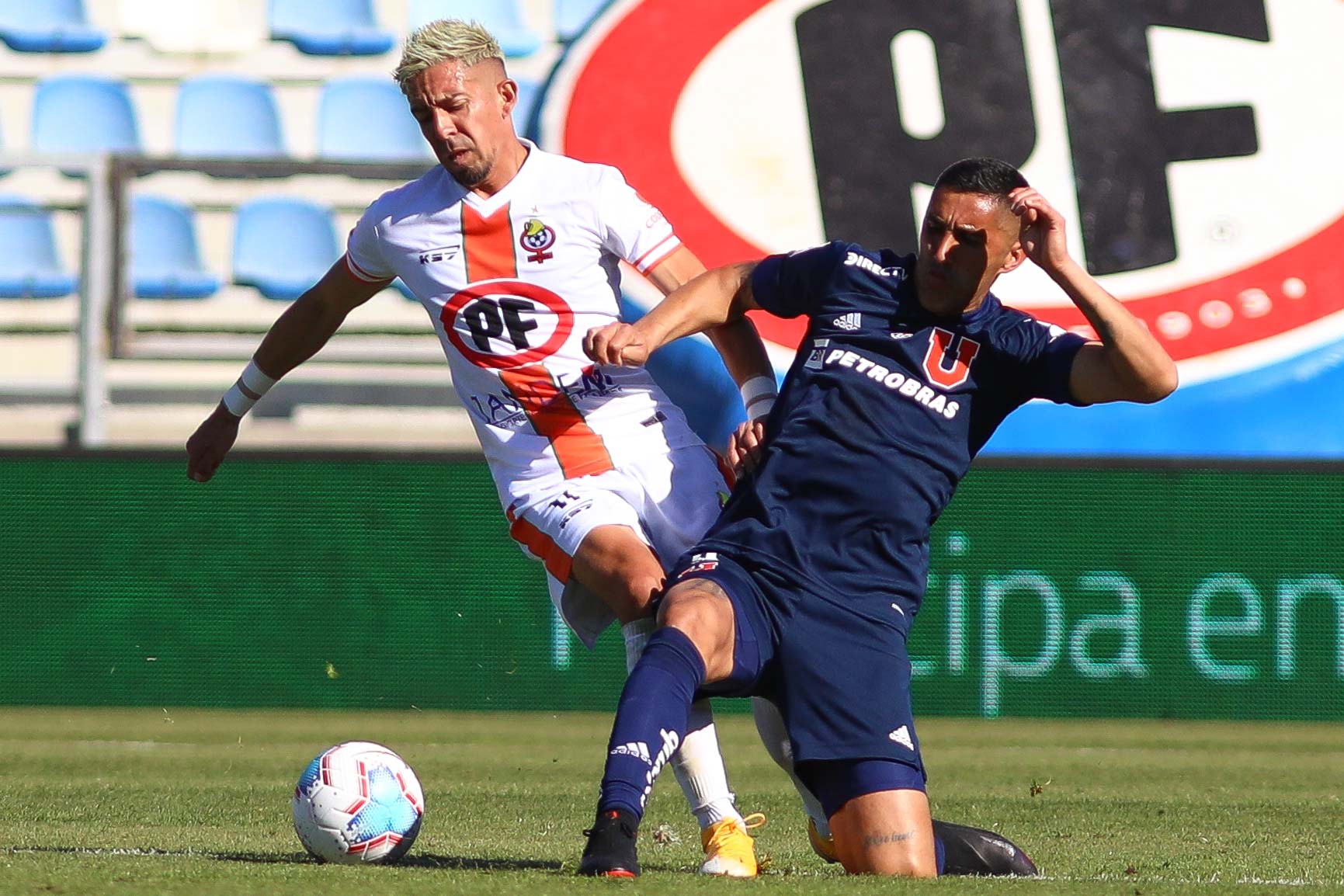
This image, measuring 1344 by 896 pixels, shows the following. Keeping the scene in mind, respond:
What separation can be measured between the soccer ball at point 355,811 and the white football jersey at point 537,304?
2.67ft

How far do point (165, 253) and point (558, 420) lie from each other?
1020 centimetres

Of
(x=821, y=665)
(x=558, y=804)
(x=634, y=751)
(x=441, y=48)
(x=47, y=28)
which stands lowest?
(x=558, y=804)

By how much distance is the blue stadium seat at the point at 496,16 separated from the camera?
588 inches

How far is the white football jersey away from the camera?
5.21 meters

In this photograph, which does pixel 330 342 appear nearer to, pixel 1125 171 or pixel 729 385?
pixel 729 385

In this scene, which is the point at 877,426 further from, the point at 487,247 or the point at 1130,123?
the point at 1130,123

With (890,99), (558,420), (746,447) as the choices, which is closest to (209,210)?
(890,99)

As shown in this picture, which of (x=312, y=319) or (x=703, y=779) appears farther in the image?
(x=312, y=319)

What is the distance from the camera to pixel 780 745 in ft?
16.5

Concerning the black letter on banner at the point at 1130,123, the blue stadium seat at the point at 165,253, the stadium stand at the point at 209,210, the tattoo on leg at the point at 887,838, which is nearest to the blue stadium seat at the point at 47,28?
the stadium stand at the point at 209,210

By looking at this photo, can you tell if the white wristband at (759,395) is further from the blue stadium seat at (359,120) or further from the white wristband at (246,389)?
the blue stadium seat at (359,120)

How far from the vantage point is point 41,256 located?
1489cm

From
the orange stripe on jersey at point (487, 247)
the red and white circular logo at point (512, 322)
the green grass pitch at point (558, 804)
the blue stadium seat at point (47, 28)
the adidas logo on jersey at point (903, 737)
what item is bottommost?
the green grass pitch at point (558, 804)

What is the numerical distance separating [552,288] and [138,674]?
7292 millimetres
